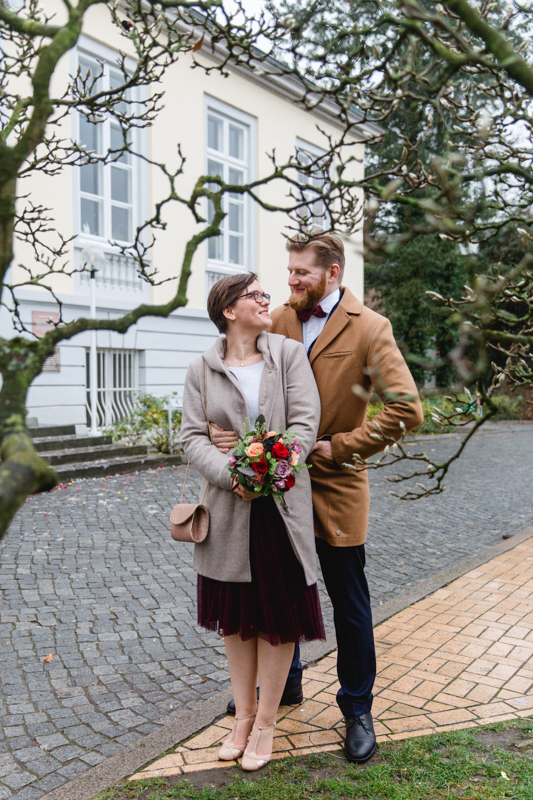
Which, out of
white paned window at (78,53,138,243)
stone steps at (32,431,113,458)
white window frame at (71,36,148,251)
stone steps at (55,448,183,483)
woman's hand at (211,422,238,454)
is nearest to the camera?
woman's hand at (211,422,238,454)

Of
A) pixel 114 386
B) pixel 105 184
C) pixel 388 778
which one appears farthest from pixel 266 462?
pixel 105 184

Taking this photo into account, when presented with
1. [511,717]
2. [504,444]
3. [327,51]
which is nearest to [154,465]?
[511,717]

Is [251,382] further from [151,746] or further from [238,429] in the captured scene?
[151,746]

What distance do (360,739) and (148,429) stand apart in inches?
349

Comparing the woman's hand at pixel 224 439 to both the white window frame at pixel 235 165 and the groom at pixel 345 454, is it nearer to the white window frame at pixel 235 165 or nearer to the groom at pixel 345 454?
the groom at pixel 345 454

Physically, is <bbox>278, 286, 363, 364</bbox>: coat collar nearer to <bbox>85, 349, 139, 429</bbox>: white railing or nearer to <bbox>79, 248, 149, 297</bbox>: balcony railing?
<bbox>85, 349, 139, 429</bbox>: white railing

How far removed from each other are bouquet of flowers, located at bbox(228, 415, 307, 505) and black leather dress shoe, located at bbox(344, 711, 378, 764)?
117 cm

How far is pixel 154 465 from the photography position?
10688mm

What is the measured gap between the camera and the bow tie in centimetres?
329

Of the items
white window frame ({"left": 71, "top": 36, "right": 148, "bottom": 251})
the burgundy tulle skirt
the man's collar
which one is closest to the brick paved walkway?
the burgundy tulle skirt

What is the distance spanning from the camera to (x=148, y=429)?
11.5 metres

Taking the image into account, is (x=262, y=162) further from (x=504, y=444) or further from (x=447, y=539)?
(x=447, y=539)

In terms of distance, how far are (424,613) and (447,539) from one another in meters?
2.66

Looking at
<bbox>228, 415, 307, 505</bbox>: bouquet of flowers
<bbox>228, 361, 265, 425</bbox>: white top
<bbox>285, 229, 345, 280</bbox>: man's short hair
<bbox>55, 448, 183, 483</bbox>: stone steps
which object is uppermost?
<bbox>285, 229, 345, 280</bbox>: man's short hair
